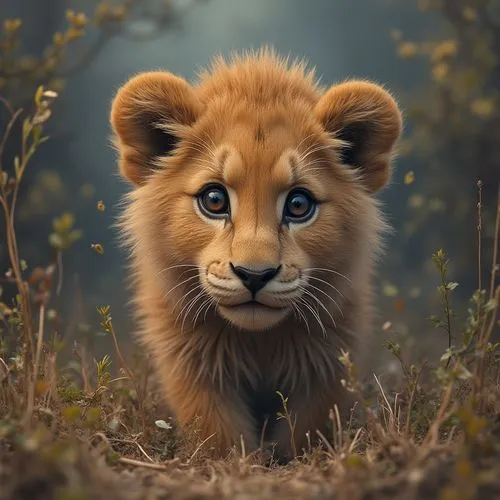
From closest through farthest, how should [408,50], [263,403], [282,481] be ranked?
[282,481] < [263,403] < [408,50]

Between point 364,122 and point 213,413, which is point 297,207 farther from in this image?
point 213,413

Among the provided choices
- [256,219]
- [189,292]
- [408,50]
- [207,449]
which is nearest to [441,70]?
[408,50]

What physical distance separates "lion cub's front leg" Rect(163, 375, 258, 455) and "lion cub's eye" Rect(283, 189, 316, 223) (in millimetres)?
965

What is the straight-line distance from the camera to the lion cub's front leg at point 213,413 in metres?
3.76

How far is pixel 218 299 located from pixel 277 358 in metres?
0.68

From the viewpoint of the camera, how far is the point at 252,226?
3281 millimetres

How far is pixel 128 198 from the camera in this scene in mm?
3957

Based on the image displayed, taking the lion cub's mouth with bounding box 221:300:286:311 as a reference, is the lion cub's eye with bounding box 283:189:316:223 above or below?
above

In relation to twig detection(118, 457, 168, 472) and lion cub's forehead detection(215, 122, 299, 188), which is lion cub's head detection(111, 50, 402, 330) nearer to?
lion cub's forehead detection(215, 122, 299, 188)

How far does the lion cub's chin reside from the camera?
331cm

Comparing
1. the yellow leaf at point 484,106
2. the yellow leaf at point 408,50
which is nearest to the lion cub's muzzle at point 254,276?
the yellow leaf at point 408,50

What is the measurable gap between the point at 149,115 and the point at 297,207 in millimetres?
843

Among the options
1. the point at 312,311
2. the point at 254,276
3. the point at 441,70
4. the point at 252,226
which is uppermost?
the point at 441,70

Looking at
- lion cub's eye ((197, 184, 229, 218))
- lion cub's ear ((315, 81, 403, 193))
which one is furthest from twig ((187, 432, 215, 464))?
lion cub's ear ((315, 81, 403, 193))
